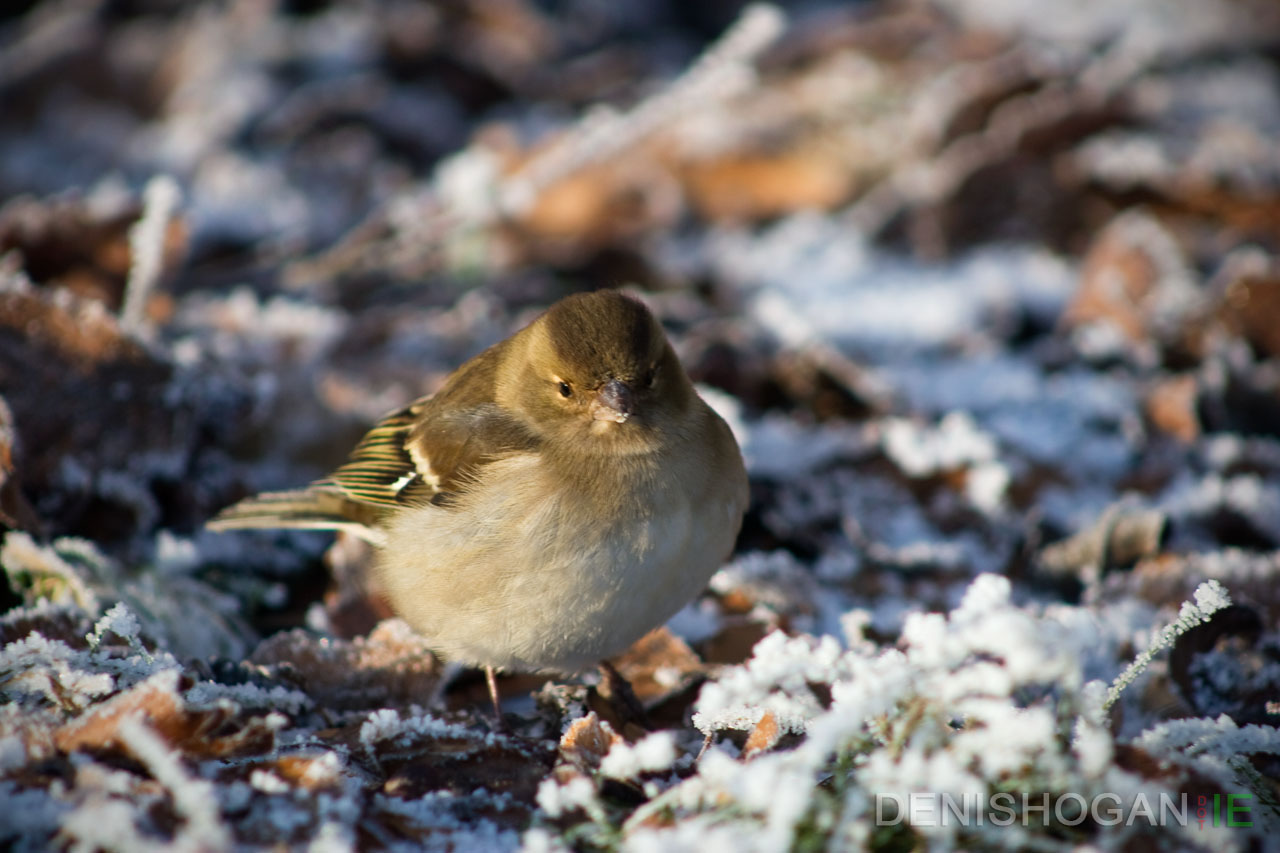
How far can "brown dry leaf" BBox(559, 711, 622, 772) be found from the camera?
6.50 ft

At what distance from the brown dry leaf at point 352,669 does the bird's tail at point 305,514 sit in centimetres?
39

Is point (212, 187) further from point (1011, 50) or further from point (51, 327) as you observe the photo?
point (1011, 50)

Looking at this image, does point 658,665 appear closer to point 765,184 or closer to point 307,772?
point 307,772

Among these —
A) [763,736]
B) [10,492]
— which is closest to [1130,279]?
[763,736]

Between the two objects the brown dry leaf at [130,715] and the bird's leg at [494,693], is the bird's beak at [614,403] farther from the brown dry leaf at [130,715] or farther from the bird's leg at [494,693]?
the brown dry leaf at [130,715]

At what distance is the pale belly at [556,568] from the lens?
244 cm

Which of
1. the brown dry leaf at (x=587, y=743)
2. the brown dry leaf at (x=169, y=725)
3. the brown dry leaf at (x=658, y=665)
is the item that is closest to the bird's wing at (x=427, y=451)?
the brown dry leaf at (x=658, y=665)

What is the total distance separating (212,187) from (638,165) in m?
2.17

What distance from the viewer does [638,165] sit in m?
5.32

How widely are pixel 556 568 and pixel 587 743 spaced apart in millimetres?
534

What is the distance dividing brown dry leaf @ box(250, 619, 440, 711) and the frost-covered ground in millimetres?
13

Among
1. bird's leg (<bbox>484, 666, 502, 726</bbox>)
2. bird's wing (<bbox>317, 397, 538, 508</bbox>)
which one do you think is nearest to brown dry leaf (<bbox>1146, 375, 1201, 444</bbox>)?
bird's wing (<bbox>317, 397, 538, 508</bbox>)

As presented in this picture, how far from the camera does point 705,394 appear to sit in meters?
3.69

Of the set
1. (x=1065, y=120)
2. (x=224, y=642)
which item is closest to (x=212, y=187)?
(x=224, y=642)
